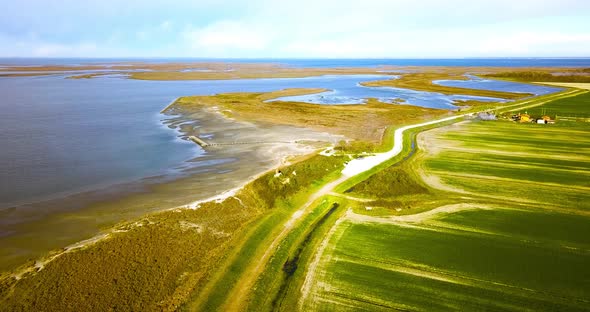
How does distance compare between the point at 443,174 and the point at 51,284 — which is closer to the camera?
the point at 51,284

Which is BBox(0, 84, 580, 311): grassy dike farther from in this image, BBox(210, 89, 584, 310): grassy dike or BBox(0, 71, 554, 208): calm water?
BBox(0, 71, 554, 208): calm water

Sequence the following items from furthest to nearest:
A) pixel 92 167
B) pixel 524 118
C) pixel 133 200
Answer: pixel 524 118 → pixel 92 167 → pixel 133 200

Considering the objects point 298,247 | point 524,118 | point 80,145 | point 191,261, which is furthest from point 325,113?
point 191,261

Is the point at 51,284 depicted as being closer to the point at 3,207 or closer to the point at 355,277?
the point at 3,207

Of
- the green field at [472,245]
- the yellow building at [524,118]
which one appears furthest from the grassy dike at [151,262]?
the yellow building at [524,118]

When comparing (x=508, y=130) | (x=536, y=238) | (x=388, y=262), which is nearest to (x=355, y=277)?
(x=388, y=262)

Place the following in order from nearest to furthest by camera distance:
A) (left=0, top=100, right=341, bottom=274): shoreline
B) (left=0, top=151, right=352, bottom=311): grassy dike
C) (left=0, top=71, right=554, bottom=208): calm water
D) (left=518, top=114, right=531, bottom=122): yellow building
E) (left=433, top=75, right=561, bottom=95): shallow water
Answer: (left=0, top=151, right=352, bottom=311): grassy dike → (left=0, top=100, right=341, bottom=274): shoreline → (left=0, top=71, right=554, bottom=208): calm water → (left=518, top=114, right=531, bottom=122): yellow building → (left=433, top=75, right=561, bottom=95): shallow water

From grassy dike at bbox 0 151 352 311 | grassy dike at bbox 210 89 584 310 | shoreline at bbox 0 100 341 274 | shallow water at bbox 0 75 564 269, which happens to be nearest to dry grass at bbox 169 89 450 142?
shallow water at bbox 0 75 564 269

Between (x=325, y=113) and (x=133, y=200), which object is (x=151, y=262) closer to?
(x=133, y=200)
